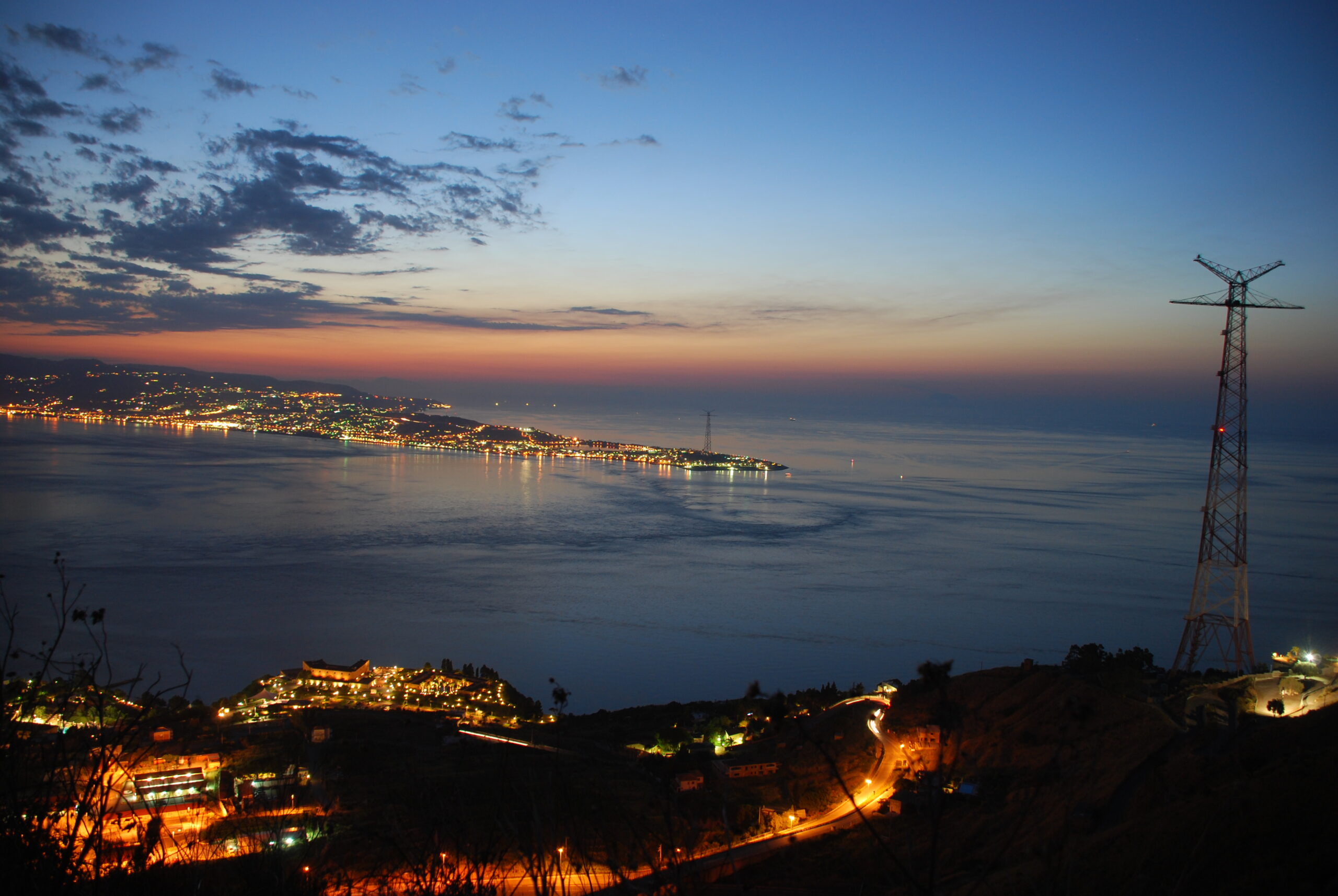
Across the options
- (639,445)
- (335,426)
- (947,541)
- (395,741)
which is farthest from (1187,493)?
(335,426)

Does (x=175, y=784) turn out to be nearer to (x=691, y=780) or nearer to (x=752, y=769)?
(x=691, y=780)

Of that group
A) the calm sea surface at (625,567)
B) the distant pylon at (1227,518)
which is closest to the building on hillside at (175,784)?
the calm sea surface at (625,567)

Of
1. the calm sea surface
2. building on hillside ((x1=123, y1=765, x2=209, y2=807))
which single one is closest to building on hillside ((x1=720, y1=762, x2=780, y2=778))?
the calm sea surface

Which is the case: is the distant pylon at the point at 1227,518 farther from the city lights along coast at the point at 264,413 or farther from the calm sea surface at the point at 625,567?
the city lights along coast at the point at 264,413

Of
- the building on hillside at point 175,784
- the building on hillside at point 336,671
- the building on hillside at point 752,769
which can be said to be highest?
the building on hillside at point 175,784

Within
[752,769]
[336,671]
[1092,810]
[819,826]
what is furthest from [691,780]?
[336,671]

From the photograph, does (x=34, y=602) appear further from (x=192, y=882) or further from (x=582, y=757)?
(x=192, y=882)

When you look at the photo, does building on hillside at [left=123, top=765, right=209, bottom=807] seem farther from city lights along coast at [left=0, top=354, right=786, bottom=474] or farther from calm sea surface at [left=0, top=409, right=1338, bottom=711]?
city lights along coast at [left=0, top=354, right=786, bottom=474]
